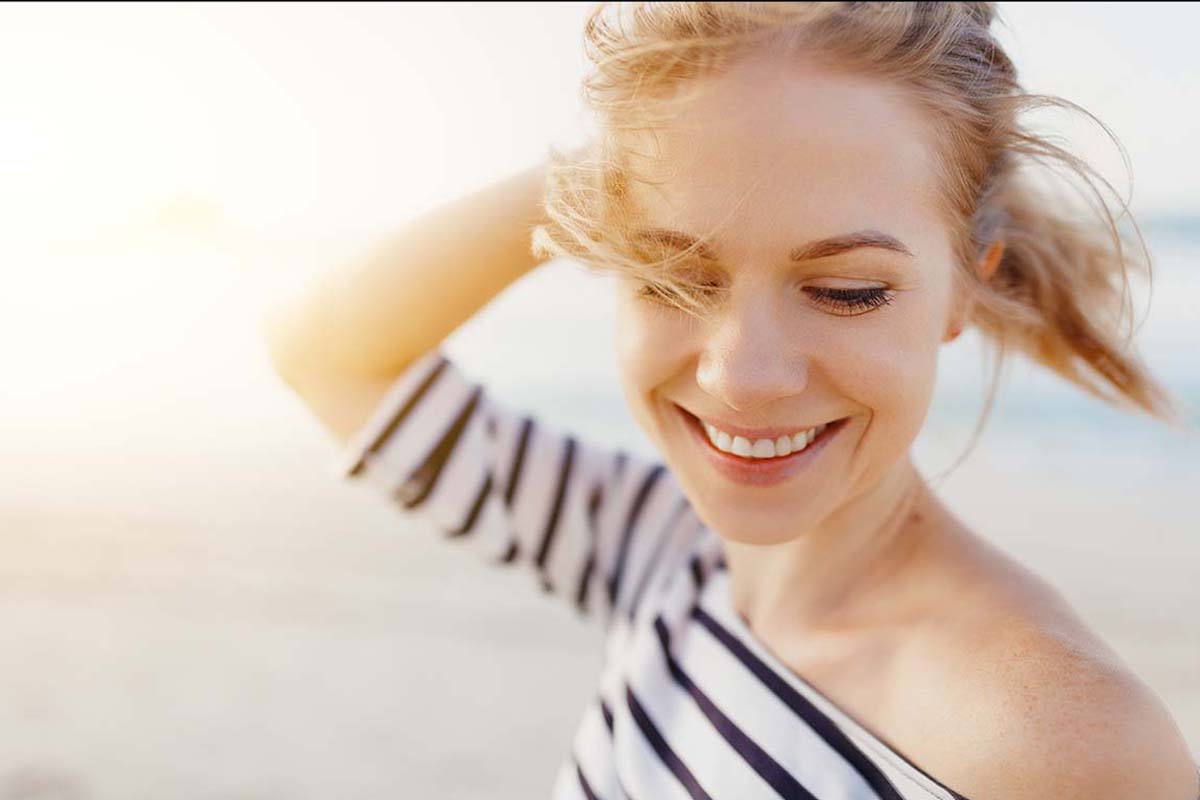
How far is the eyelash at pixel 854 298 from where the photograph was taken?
1.59m

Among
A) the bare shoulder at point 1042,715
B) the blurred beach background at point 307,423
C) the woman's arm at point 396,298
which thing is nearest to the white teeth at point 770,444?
the bare shoulder at point 1042,715

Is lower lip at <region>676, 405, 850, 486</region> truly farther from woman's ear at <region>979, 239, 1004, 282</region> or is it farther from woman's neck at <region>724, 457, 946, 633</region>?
woman's ear at <region>979, 239, 1004, 282</region>

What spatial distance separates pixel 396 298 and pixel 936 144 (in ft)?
3.76

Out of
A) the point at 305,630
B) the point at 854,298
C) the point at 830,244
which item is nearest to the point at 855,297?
the point at 854,298

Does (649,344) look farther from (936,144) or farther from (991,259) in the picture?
(991,259)

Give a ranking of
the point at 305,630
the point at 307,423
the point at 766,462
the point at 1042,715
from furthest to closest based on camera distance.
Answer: the point at 307,423, the point at 305,630, the point at 766,462, the point at 1042,715

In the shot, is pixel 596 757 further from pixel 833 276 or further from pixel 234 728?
pixel 234 728

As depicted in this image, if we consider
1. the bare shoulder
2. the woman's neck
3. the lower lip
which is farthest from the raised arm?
the bare shoulder

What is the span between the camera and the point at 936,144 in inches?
63.5

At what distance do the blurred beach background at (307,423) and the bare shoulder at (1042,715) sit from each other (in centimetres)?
83

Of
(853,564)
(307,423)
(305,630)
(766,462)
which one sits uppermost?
(766,462)

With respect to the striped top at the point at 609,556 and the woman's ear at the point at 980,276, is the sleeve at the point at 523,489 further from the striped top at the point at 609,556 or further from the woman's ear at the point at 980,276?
the woman's ear at the point at 980,276

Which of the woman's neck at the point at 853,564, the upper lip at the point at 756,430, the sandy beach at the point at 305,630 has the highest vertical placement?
the upper lip at the point at 756,430

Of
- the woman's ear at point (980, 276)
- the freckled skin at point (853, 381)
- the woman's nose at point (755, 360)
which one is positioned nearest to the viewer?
the freckled skin at point (853, 381)
